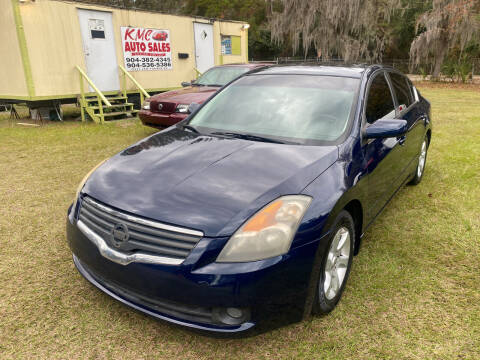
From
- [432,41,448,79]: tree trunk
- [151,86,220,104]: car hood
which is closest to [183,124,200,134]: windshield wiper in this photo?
[151,86,220,104]: car hood

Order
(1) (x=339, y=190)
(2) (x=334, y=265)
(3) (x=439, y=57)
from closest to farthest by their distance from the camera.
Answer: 1. (1) (x=339, y=190)
2. (2) (x=334, y=265)
3. (3) (x=439, y=57)

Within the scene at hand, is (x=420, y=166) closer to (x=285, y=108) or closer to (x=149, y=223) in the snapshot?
(x=285, y=108)

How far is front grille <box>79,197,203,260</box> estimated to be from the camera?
2.04 metres

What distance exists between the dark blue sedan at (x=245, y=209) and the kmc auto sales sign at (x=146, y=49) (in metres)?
9.20

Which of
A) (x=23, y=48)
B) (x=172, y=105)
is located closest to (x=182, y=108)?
(x=172, y=105)

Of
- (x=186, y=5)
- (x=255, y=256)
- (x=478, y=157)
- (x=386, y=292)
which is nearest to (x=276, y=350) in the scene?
(x=255, y=256)

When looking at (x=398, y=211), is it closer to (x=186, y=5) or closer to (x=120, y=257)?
(x=120, y=257)

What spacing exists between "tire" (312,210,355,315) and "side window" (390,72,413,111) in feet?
6.23

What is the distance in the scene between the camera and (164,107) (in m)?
7.66

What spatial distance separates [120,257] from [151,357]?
64 centimetres

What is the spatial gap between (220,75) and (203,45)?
17.7ft

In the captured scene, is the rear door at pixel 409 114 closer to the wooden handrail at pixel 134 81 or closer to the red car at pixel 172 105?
the red car at pixel 172 105

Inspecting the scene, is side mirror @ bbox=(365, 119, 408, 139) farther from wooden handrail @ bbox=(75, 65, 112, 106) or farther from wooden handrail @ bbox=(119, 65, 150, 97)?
wooden handrail @ bbox=(119, 65, 150, 97)

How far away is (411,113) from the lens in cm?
423
